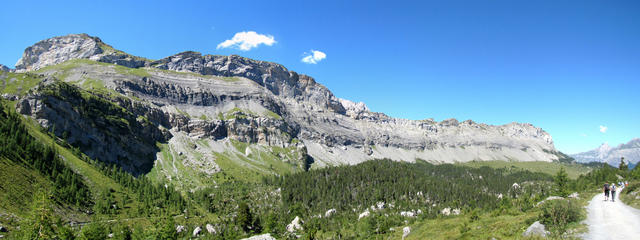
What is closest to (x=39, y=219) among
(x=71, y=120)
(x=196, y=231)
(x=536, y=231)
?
(x=536, y=231)

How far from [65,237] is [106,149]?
150 metres

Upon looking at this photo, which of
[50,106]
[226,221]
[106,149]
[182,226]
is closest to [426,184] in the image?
[226,221]

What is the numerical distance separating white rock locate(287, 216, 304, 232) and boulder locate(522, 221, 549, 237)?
114263 millimetres

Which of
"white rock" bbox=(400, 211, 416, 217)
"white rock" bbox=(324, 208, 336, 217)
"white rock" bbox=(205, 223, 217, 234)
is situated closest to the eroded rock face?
"white rock" bbox=(205, 223, 217, 234)

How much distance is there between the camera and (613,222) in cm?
2483

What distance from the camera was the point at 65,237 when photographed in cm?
6444

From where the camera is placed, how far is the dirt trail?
70.3 feet

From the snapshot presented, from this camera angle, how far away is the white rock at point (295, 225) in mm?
129850

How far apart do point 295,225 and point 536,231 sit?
392 feet

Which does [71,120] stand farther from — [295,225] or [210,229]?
[295,225]

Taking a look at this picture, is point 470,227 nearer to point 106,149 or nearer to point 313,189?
point 313,189

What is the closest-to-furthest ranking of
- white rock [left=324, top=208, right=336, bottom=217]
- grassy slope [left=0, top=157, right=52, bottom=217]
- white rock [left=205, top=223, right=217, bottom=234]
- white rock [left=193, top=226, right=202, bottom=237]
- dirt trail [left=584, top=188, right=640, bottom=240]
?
dirt trail [left=584, top=188, right=640, bottom=240], grassy slope [left=0, top=157, right=52, bottom=217], white rock [left=193, top=226, right=202, bottom=237], white rock [left=205, top=223, right=217, bottom=234], white rock [left=324, top=208, right=336, bottom=217]

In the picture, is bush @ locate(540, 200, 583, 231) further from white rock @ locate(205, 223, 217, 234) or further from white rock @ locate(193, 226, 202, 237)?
white rock @ locate(205, 223, 217, 234)

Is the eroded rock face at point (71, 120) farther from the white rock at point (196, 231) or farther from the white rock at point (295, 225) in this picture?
the white rock at point (295, 225)
